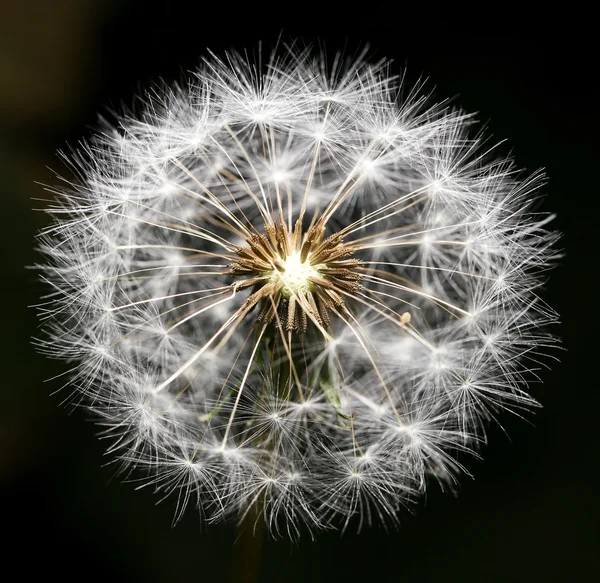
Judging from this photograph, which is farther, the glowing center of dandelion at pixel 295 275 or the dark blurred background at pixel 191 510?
the dark blurred background at pixel 191 510

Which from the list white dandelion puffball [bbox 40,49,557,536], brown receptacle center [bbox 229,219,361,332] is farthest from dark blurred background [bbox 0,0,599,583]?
brown receptacle center [bbox 229,219,361,332]

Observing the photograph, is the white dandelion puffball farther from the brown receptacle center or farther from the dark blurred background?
the dark blurred background

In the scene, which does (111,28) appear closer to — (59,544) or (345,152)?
(345,152)

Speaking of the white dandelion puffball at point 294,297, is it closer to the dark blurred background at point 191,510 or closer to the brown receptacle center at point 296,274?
the brown receptacle center at point 296,274

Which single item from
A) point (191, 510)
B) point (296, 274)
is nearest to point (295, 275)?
point (296, 274)

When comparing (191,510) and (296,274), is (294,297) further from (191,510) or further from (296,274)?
(191,510)

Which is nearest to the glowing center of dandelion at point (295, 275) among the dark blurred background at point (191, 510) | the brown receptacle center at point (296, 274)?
the brown receptacle center at point (296, 274)
